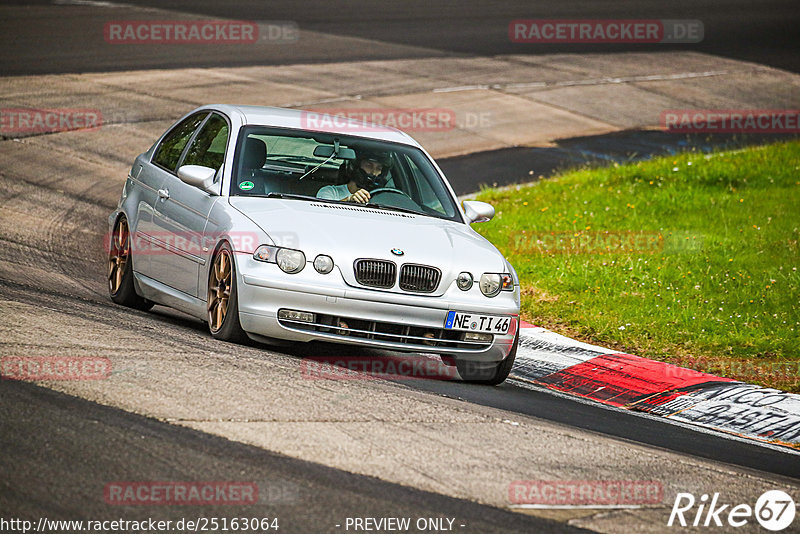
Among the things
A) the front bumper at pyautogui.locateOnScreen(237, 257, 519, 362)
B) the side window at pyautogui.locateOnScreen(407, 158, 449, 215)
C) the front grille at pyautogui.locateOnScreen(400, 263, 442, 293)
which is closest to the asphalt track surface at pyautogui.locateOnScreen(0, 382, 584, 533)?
the front bumper at pyautogui.locateOnScreen(237, 257, 519, 362)

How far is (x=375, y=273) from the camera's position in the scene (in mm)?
7332

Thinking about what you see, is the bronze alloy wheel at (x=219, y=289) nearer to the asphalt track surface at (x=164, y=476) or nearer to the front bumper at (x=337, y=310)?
the front bumper at (x=337, y=310)

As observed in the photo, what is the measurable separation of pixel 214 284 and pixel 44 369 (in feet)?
6.25

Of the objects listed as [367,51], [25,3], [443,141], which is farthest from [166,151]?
[25,3]

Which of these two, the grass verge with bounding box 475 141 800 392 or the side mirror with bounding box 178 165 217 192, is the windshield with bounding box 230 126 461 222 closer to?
the side mirror with bounding box 178 165 217 192

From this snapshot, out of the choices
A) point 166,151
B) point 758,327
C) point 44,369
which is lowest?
point 758,327

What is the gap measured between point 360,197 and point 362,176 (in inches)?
10.7

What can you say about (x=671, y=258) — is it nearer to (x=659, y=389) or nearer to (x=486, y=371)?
(x=659, y=389)

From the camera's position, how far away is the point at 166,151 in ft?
30.5

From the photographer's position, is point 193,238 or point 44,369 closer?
point 44,369

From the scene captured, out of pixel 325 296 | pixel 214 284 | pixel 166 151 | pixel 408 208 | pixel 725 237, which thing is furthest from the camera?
pixel 725 237

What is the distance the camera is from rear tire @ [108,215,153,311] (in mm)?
8953

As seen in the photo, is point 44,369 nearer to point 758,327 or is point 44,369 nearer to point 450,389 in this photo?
point 450,389

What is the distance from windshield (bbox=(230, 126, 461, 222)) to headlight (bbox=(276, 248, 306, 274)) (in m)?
0.96
